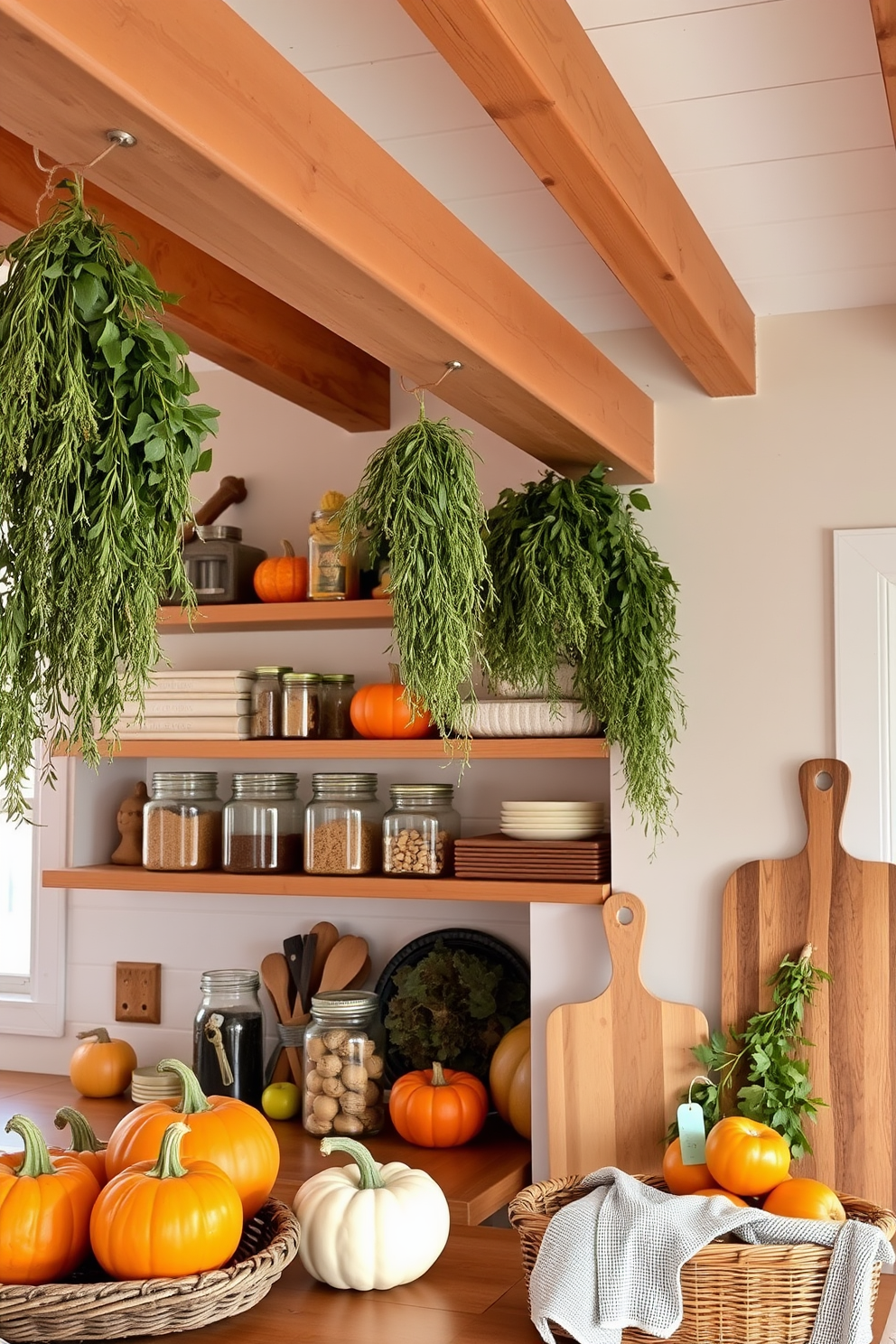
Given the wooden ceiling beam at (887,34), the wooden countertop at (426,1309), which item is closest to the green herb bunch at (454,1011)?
the wooden countertop at (426,1309)

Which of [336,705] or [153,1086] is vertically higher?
[336,705]

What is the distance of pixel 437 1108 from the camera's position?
2.69 metres

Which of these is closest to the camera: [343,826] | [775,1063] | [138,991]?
[775,1063]

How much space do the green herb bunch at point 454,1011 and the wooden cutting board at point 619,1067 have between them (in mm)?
226

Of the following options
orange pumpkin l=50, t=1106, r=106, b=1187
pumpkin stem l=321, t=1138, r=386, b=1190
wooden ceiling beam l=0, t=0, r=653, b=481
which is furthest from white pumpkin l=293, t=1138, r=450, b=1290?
wooden ceiling beam l=0, t=0, r=653, b=481

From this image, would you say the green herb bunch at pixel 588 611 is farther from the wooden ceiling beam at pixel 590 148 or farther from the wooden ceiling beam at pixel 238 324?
the wooden ceiling beam at pixel 238 324

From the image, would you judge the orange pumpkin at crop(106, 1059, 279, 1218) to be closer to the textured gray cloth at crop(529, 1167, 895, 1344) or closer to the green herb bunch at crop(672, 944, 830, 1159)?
the textured gray cloth at crop(529, 1167, 895, 1344)

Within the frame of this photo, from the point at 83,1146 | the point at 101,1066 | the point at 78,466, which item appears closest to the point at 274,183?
the point at 78,466

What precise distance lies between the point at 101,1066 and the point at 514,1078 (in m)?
1.02

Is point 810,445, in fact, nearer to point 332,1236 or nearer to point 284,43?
point 284,43

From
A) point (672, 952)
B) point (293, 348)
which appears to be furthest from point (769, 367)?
point (672, 952)

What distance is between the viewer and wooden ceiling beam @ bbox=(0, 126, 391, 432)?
182 centimetres

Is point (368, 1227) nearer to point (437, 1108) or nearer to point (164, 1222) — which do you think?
point (164, 1222)

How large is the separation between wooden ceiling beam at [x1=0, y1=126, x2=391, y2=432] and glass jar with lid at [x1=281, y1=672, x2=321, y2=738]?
0.61 metres
